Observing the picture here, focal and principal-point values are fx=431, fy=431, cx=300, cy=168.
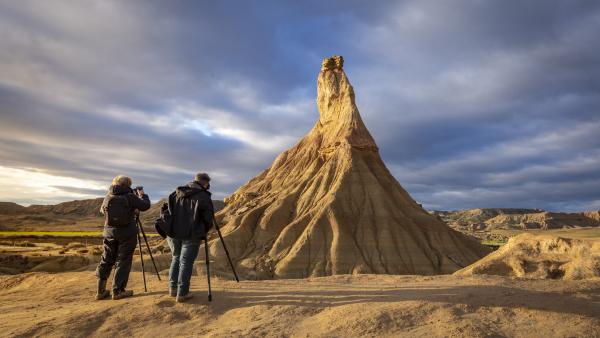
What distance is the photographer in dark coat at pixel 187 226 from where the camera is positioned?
7.58 m

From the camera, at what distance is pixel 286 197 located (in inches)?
1768

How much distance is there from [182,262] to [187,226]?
0.64 metres

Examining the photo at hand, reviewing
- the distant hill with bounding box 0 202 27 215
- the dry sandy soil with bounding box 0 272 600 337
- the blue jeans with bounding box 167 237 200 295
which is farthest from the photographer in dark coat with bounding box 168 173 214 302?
the distant hill with bounding box 0 202 27 215

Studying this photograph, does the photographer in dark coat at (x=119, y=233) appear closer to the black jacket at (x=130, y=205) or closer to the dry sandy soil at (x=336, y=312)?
the black jacket at (x=130, y=205)

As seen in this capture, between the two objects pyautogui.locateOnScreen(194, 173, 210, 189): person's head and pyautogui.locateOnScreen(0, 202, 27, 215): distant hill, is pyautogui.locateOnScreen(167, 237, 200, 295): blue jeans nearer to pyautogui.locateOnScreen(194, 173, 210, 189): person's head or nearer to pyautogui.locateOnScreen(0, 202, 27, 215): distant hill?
pyautogui.locateOnScreen(194, 173, 210, 189): person's head

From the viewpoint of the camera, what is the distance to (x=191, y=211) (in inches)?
309

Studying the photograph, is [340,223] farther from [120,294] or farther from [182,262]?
[182,262]

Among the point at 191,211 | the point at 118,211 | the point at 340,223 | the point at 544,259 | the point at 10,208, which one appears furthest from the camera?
the point at 10,208

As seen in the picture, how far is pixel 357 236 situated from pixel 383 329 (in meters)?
34.0

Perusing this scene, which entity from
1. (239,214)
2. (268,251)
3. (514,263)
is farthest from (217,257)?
(514,263)

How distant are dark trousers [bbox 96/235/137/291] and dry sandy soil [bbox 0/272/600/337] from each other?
519mm

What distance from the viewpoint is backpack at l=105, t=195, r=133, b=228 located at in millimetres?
8336

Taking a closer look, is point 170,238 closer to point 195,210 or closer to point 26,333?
point 195,210

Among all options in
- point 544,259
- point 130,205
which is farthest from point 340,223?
point 130,205
